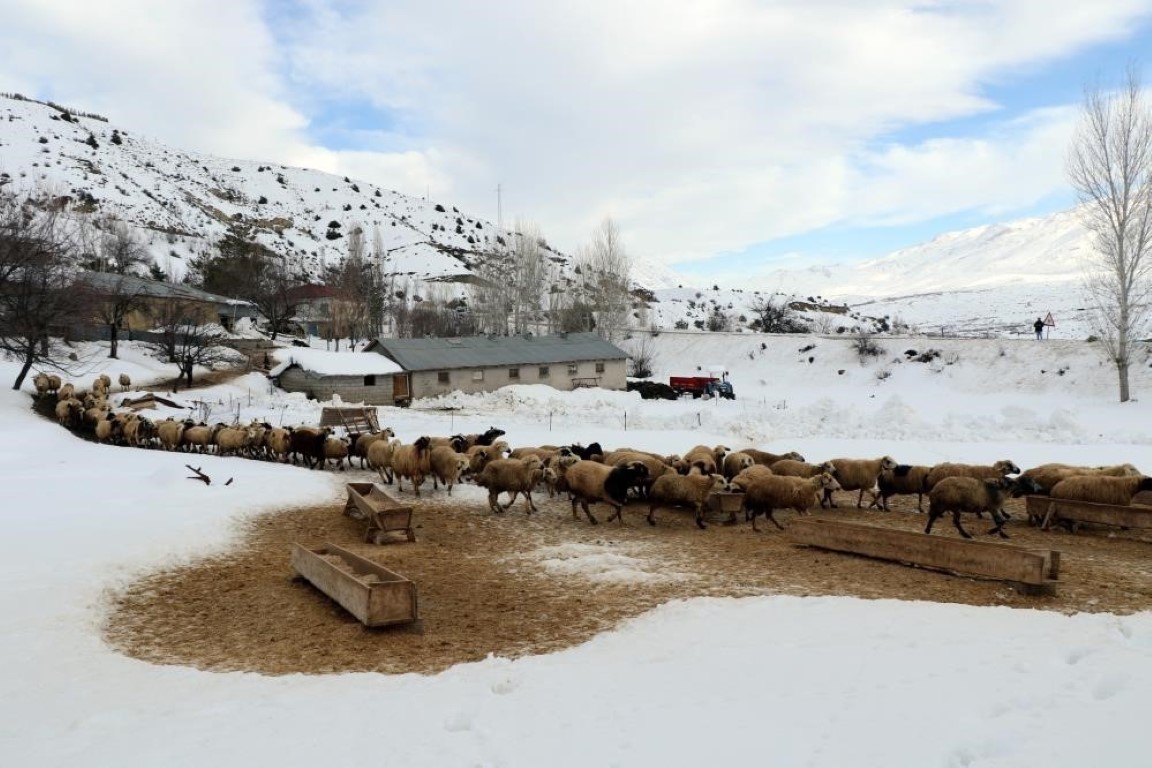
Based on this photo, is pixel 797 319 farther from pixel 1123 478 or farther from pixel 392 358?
pixel 1123 478

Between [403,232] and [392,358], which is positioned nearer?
[392,358]

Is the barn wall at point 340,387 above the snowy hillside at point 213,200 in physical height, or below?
below

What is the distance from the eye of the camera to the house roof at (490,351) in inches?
1740

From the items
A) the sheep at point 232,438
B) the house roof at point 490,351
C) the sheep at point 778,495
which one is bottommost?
the sheep at point 778,495

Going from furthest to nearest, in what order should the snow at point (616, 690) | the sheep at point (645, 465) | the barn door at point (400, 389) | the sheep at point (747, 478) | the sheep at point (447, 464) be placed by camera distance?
the barn door at point (400, 389) < the sheep at point (447, 464) < the sheep at point (645, 465) < the sheep at point (747, 478) < the snow at point (616, 690)

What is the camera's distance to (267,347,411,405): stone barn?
134 ft

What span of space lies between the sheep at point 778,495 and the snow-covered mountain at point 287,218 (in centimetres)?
5977

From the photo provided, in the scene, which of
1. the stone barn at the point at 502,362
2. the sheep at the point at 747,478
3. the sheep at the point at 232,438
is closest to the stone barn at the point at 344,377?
the stone barn at the point at 502,362

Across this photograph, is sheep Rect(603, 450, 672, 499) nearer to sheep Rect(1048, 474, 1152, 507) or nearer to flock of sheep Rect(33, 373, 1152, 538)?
flock of sheep Rect(33, 373, 1152, 538)

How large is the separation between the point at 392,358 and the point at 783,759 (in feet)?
135

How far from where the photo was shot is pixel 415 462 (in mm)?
17781

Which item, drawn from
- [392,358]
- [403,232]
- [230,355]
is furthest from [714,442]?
[403,232]

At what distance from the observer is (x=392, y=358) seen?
43.7 metres

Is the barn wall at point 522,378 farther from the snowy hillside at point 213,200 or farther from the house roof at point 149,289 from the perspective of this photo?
the snowy hillside at point 213,200
